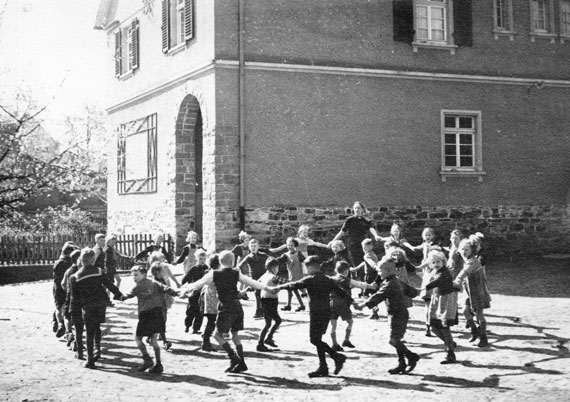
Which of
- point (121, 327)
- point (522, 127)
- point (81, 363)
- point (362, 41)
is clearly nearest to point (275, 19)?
point (362, 41)

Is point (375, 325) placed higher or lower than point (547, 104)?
lower

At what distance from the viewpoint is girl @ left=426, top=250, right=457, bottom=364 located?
328 inches

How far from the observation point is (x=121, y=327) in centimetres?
1145

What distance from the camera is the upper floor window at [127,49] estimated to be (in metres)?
22.9

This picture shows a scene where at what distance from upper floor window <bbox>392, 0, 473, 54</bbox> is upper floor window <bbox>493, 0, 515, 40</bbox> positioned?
1.12 meters

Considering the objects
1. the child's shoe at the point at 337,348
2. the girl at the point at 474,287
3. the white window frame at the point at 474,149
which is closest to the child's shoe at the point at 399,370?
the child's shoe at the point at 337,348

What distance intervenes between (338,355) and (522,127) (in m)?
14.7

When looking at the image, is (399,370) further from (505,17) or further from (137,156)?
(137,156)

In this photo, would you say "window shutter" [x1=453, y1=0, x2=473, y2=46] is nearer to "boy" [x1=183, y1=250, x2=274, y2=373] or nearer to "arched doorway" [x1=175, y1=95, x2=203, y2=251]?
"arched doorway" [x1=175, y1=95, x2=203, y2=251]

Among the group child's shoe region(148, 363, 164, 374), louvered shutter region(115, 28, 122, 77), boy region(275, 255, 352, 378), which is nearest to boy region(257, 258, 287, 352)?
boy region(275, 255, 352, 378)

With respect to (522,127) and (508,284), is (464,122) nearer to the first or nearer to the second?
(522,127)

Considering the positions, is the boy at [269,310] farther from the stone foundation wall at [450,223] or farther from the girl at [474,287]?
the stone foundation wall at [450,223]

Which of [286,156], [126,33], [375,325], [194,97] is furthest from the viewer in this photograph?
[126,33]

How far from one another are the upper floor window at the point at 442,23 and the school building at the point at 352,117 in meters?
0.04
